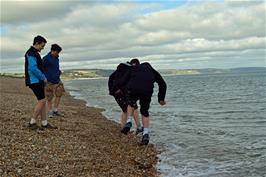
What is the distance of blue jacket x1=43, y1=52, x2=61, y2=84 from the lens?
11180 millimetres

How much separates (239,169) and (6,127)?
535 cm

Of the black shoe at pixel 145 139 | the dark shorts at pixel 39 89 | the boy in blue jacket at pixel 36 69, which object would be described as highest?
the boy in blue jacket at pixel 36 69

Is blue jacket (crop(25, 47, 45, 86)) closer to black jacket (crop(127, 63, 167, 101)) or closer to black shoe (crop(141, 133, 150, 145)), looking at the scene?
black jacket (crop(127, 63, 167, 101))

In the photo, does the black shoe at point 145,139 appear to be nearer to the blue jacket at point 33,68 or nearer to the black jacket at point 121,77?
the black jacket at point 121,77

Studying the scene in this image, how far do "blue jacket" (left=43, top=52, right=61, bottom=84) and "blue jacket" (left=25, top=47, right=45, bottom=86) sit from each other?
2385mm

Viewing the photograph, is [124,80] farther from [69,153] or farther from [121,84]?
[69,153]

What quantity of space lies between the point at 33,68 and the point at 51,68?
2641 mm

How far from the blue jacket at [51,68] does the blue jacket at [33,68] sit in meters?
2.38

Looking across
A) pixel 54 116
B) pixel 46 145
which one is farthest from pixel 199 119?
Answer: pixel 46 145

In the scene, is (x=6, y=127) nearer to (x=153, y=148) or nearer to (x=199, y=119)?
(x=153, y=148)

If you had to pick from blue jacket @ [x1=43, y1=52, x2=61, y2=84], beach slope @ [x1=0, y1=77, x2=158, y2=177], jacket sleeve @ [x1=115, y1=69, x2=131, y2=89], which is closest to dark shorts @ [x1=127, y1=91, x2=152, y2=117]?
jacket sleeve @ [x1=115, y1=69, x2=131, y2=89]

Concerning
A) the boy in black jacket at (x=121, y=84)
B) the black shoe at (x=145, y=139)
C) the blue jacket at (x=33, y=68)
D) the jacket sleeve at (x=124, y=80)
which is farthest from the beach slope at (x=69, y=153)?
the jacket sleeve at (x=124, y=80)

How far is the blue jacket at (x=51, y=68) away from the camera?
11.2 meters

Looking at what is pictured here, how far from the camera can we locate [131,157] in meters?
8.28
